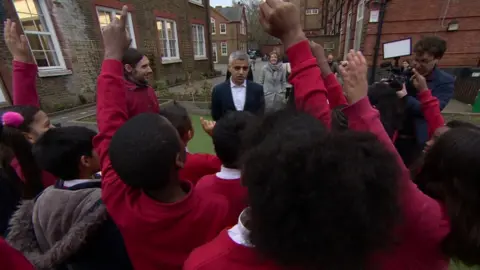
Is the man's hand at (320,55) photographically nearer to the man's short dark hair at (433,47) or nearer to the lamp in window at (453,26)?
the man's short dark hair at (433,47)

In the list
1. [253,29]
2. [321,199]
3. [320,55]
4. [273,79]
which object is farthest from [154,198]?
[253,29]

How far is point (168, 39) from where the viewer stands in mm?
12930

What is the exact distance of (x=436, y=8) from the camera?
8.91 m

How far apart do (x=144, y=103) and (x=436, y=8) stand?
35.2 feet

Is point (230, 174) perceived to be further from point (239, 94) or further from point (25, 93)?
point (239, 94)

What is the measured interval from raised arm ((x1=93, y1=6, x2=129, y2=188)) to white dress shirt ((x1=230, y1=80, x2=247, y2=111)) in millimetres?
2112

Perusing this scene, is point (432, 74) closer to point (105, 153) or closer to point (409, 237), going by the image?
point (409, 237)

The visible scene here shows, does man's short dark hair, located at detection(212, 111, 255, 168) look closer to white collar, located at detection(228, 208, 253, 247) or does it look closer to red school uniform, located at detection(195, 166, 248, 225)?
red school uniform, located at detection(195, 166, 248, 225)

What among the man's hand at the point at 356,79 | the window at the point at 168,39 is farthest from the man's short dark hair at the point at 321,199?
the window at the point at 168,39

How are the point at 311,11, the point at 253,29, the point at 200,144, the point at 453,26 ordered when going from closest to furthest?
the point at 200,144
the point at 453,26
the point at 311,11
the point at 253,29

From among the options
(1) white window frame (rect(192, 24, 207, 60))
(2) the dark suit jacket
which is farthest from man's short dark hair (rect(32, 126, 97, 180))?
(1) white window frame (rect(192, 24, 207, 60))

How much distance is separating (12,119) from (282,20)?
1661mm

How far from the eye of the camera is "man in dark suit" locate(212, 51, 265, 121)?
3.27 metres

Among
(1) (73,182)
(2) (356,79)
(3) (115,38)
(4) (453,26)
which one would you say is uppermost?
(4) (453,26)
